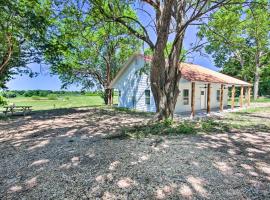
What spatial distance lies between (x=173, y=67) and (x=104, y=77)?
1723 cm

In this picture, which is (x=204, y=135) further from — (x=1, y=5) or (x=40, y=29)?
(x=40, y=29)

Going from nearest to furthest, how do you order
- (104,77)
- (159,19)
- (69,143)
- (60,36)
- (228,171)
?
(228,171)
(69,143)
(159,19)
(60,36)
(104,77)

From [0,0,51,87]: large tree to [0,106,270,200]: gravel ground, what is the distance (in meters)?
9.67

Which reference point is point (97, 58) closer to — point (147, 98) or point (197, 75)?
point (147, 98)

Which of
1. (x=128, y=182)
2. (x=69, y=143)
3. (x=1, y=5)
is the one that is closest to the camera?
A: (x=128, y=182)

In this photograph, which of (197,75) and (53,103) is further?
(53,103)

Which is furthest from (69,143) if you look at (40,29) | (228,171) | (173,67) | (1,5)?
(40,29)

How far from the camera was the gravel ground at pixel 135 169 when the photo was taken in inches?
135

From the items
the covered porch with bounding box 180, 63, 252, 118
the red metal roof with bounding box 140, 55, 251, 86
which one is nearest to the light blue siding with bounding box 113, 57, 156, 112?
the red metal roof with bounding box 140, 55, 251, 86

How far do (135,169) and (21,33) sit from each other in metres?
16.2

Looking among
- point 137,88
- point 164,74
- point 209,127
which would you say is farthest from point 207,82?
point 209,127

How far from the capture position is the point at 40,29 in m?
14.7

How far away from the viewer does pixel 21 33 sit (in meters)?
16.4

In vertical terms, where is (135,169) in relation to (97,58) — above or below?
below
